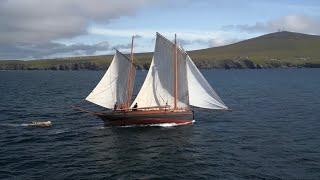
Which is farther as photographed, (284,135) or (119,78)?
(119,78)

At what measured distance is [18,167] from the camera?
4762cm

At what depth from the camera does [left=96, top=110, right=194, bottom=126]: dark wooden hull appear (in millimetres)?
71375

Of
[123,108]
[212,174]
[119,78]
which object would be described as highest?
[119,78]

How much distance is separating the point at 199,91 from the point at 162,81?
21.4 ft

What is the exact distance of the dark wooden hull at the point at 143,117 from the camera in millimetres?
71375

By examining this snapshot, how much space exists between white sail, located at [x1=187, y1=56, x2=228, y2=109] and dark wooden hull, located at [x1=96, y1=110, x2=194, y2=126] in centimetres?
296

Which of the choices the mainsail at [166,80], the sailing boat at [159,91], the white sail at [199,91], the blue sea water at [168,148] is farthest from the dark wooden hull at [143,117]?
the white sail at [199,91]

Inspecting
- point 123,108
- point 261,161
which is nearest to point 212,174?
point 261,161

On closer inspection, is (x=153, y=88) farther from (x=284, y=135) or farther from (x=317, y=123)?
(x=317, y=123)

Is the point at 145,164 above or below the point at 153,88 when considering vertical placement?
below

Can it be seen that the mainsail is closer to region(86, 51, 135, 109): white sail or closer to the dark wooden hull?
the dark wooden hull

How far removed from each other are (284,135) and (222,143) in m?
10.2

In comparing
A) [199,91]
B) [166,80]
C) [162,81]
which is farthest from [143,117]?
[199,91]

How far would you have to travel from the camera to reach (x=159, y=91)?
74188 millimetres
